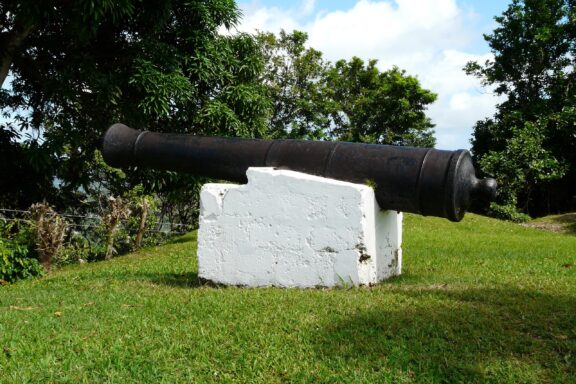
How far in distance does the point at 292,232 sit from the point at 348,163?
0.88m

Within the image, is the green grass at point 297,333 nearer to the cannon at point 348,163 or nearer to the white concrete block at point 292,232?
the white concrete block at point 292,232

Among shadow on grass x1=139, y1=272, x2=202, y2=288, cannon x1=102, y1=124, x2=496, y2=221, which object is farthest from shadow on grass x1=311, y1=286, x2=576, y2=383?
shadow on grass x1=139, y1=272, x2=202, y2=288

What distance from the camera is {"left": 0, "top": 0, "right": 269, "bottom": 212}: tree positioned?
11.3 meters

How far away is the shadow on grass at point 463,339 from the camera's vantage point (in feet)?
12.4

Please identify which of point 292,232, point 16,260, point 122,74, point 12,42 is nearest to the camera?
point 292,232

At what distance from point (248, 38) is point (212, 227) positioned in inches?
328

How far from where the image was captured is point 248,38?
45.8 ft

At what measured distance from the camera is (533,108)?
2309 cm

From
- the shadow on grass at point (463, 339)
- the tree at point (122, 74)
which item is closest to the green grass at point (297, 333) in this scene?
the shadow on grass at point (463, 339)

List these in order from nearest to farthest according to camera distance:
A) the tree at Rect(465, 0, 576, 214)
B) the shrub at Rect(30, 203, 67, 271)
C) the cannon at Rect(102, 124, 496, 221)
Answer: the cannon at Rect(102, 124, 496, 221) → the shrub at Rect(30, 203, 67, 271) → the tree at Rect(465, 0, 576, 214)

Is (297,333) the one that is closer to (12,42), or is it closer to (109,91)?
(109,91)

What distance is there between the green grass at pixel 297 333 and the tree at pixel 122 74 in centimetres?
540

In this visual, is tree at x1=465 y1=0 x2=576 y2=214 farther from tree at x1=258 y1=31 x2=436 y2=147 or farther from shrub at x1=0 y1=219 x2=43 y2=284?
shrub at x1=0 y1=219 x2=43 y2=284

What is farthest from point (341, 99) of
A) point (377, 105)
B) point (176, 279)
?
point (176, 279)
